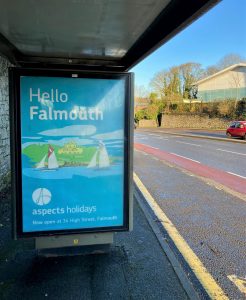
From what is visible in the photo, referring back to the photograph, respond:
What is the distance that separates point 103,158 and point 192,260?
5.65ft

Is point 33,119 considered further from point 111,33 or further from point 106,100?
point 111,33

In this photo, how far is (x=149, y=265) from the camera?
3.76 m

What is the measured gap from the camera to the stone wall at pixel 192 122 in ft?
145

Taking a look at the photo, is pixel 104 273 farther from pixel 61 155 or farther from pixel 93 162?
pixel 61 155

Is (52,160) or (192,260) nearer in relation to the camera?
(52,160)

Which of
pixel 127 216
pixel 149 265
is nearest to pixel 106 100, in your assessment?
pixel 127 216

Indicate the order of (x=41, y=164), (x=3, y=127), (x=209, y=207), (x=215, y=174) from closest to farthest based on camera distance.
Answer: (x=41, y=164)
(x=3, y=127)
(x=209, y=207)
(x=215, y=174)

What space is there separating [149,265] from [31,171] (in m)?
1.71

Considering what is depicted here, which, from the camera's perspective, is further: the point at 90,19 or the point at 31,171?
the point at 31,171

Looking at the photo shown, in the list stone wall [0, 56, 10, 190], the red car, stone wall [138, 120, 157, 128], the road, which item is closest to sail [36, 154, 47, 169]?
the road

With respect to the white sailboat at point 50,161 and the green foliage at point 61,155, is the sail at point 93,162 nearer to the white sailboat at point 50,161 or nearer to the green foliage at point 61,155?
the green foliage at point 61,155

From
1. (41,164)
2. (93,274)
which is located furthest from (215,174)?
(41,164)

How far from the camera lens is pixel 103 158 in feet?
12.0

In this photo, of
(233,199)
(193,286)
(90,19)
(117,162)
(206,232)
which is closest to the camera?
(90,19)
